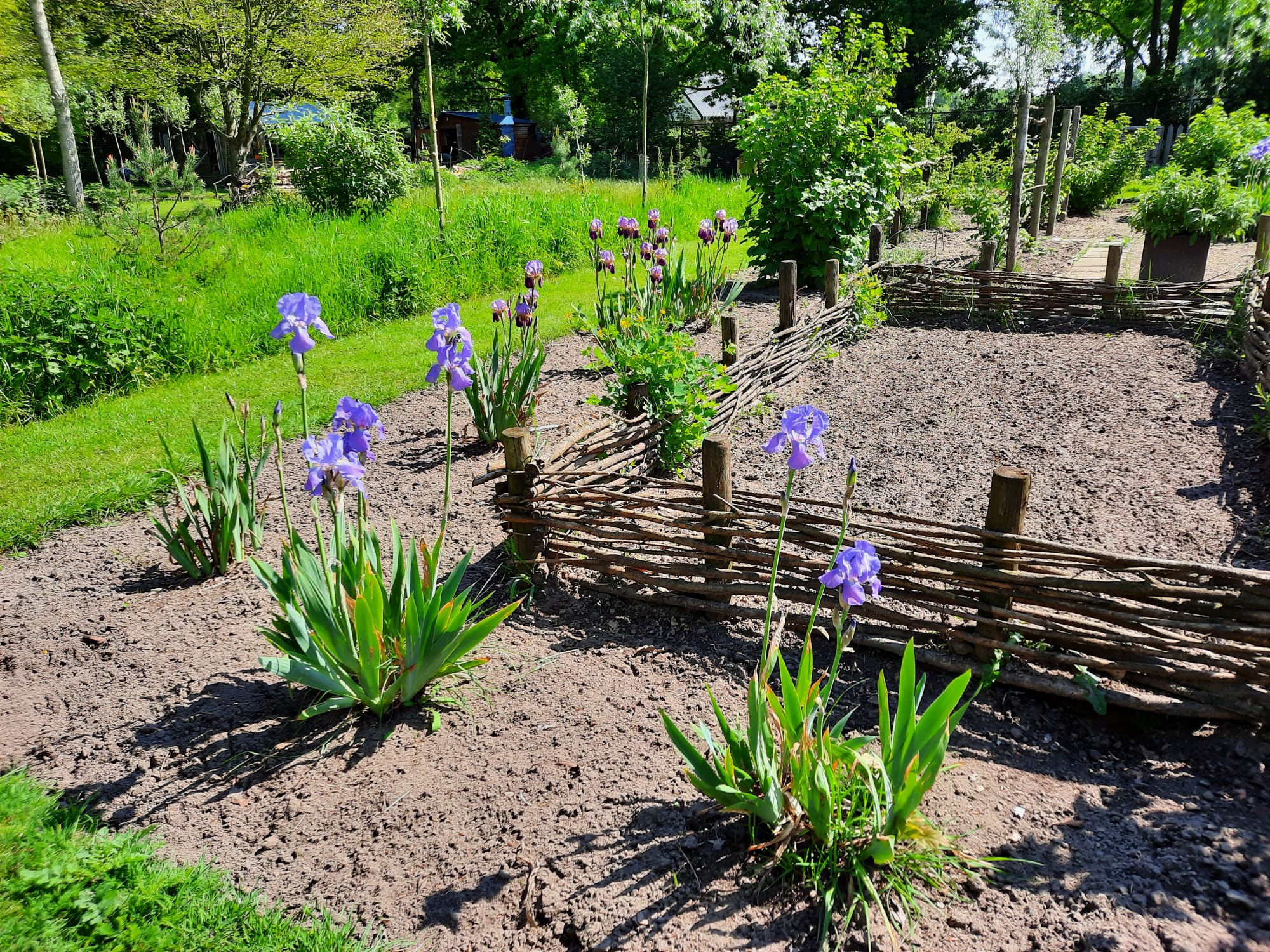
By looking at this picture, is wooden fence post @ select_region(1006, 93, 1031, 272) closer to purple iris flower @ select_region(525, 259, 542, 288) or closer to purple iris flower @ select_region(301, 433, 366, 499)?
purple iris flower @ select_region(525, 259, 542, 288)

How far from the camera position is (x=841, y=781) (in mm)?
1998

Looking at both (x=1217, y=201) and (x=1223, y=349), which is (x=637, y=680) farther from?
(x=1217, y=201)

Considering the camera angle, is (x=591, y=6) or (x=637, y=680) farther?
(x=591, y=6)

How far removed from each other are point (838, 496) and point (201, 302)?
587cm

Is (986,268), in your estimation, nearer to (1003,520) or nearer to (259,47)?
(1003,520)

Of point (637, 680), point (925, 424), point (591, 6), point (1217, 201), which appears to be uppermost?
point (591, 6)

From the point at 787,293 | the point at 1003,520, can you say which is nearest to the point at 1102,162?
the point at 787,293

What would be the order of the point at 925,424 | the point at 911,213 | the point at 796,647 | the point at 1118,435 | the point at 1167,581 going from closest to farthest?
1. the point at 1167,581
2. the point at 796,647
3. the point at 1118,435
4. the point at 925,424
5. the point at 911,213

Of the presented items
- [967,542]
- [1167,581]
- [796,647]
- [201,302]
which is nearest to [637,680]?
[796,647]

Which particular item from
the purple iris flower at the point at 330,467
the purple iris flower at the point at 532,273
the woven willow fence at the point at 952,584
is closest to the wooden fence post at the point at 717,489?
the woven willow fence at the point at 952,584

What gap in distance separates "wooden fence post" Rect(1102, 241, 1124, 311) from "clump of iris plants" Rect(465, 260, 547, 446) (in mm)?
5147

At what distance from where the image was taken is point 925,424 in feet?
16.8

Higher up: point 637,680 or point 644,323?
point 644,323

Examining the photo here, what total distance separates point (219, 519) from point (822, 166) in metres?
7.37
